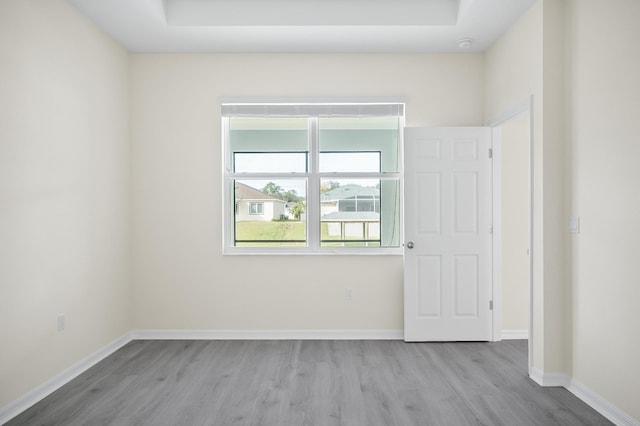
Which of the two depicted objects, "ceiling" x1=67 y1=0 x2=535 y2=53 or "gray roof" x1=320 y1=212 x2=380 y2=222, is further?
"gray roof" x1=320 y1=212 x2=380 y2=222

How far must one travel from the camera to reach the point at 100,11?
3250mm

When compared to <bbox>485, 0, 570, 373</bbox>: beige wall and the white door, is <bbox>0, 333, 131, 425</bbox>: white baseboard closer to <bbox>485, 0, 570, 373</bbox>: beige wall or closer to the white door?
the white door

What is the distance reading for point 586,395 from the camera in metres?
2.67

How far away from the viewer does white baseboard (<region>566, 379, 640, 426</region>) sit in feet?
7.64

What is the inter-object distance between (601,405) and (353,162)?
2.77 meters

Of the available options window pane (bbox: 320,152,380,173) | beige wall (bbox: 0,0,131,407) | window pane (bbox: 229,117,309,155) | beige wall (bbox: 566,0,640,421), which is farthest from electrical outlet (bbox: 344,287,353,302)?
beige wall (bbox: 0,0,131,407)

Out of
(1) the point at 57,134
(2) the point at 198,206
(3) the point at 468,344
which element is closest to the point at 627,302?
(3) the point at 468,344

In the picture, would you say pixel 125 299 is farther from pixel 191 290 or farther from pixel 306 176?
pixel 306 176

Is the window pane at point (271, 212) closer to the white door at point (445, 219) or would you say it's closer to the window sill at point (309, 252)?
the window sill at point (309, 252)

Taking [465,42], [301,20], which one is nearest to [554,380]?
[465,42]

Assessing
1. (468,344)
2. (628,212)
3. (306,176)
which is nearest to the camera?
(628,212)

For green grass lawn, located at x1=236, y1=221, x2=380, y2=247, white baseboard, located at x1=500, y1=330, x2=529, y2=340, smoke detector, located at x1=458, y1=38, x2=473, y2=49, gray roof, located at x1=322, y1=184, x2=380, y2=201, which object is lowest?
white baseboard, located at x1=500, y1=330, x2=529, y2=340

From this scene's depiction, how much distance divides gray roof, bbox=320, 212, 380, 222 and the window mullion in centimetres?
11

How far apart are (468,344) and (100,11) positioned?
4.29m
